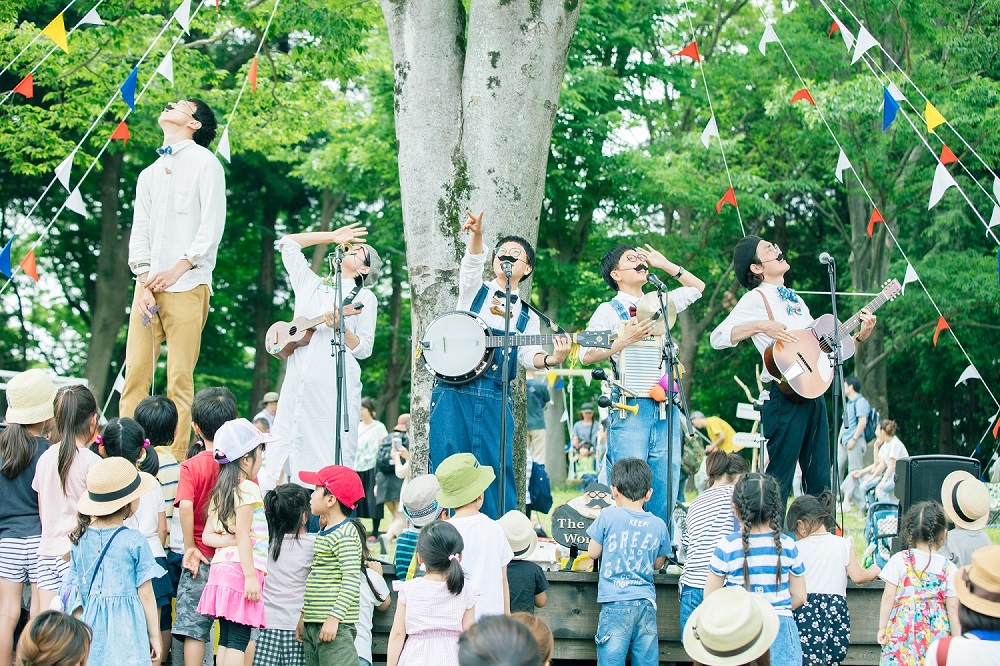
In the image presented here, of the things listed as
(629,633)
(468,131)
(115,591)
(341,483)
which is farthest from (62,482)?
(468,131)

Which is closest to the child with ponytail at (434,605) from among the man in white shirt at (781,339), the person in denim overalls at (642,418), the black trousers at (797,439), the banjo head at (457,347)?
the banjo head at (457,347)

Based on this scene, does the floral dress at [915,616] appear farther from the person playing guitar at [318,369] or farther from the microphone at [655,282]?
the person playing guitar at [318,369]

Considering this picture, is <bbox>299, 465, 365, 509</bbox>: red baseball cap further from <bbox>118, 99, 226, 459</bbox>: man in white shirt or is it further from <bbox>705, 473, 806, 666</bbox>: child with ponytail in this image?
<bbox>705, 473, 806, 666</bbox>: child with ponytail

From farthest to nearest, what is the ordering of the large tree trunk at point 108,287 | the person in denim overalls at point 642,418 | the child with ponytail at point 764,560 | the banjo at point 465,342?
1. the large tree trunk at point 108,287
2. the person in denim overalls at point 642,418
3. the banjo at point 465,342
4. the child with ponytail at point 764,560

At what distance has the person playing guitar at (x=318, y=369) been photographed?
679 cm

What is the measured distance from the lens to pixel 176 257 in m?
6.79

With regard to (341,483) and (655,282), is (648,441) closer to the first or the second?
(655,282)

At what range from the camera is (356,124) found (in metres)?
20.9

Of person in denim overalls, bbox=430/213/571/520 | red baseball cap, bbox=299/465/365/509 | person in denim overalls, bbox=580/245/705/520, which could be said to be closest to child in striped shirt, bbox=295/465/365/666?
red baseball cap, bbox=299/465/365/509

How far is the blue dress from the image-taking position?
472 cm

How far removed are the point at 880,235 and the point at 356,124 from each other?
32.5ft

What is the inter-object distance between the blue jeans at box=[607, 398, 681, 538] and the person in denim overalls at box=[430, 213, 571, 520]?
2.18ft

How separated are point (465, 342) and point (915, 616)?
2738 mm

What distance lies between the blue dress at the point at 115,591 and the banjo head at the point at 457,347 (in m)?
1.99
